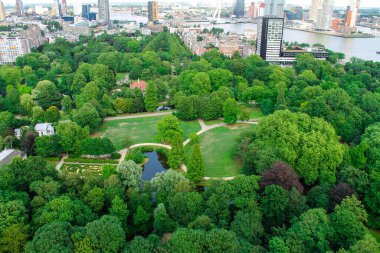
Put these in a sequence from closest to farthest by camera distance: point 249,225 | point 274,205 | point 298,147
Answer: point 249,225
point 274,205
point 298,147

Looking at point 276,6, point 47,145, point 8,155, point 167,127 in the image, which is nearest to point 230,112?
point 167,127

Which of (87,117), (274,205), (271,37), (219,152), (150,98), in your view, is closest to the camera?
(274,205)

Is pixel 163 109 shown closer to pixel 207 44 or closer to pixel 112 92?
pixel 112 92

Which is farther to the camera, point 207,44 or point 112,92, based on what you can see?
point 207,44

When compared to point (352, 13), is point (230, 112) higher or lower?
lower

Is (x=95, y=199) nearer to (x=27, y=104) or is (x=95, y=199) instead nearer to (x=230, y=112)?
(x=230, y=112)

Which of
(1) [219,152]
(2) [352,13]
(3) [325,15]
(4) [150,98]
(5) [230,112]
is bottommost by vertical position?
(1) [219,152]

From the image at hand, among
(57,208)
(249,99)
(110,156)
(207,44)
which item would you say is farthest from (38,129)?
(207,44)

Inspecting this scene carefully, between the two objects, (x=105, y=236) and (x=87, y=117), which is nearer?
(x=105, y=236)
